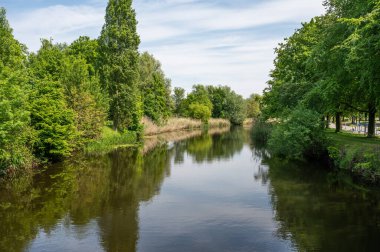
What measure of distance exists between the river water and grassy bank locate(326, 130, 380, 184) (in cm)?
150

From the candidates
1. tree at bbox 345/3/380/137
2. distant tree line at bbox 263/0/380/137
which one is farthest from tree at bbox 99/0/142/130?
tree at bbox 345/3/380/137

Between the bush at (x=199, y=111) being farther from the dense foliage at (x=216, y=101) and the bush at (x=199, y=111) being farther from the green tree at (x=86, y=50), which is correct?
the green tree at (x=86, y=50)

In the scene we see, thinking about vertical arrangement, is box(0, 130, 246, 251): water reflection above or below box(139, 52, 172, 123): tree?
below

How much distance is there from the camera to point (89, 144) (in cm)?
4494

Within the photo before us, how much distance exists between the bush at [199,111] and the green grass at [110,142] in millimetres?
47808

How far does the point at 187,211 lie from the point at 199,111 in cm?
8602

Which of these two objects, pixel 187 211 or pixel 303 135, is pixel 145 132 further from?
pixel 187 211

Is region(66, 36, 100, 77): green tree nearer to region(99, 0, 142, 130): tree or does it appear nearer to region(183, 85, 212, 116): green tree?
region(99, 0, 142, 130): tree

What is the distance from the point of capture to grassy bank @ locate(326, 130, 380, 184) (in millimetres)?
24812

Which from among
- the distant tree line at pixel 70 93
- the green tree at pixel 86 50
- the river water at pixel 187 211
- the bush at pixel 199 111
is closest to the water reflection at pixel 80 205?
the river water at pixel 187 211

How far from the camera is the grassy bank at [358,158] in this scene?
24.8m

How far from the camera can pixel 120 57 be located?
54312mm

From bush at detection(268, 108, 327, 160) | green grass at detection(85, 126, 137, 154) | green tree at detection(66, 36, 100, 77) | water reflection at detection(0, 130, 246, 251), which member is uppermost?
green tree at detection(66, 36, 100, 77)

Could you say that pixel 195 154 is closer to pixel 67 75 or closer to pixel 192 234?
pixel 67 75
